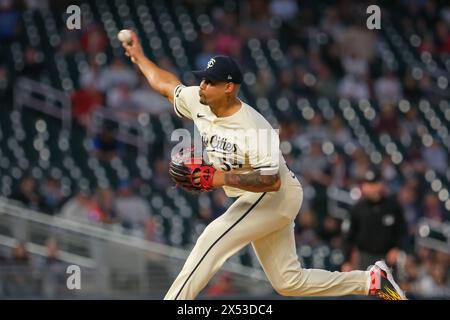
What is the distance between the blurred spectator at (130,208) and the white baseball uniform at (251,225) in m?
5.55

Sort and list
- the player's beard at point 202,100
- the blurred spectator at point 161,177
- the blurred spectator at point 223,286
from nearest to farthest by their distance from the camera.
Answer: the player's beard at point 202,100 → the blurred spectator at point 223,286 → the blurred spectator at point 161,177

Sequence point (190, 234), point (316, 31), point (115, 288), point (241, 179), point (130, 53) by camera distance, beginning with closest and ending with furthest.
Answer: point (241, 179) < point (130, 53) < point (115, 288) < point (190, 234) < point (316, 31)

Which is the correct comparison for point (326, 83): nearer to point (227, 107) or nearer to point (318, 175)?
point (318, 175)

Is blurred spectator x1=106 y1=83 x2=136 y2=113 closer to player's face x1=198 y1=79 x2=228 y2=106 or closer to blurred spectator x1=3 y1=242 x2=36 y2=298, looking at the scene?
blurred spectator x1=3 y1=242 x2=36 y2=298

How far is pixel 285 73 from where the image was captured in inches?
651

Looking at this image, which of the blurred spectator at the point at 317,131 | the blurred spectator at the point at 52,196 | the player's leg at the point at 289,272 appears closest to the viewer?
the player's leg at the point at 289,272

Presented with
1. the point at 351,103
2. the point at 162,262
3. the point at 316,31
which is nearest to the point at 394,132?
the point at 351,103

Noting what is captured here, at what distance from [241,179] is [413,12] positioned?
11496mm

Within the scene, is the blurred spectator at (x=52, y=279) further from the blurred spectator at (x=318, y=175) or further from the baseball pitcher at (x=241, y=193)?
the baseball pitcher at (x=241, y=193)

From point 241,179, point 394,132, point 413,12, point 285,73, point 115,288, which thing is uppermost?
point 413,12

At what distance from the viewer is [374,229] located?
10.8 meters

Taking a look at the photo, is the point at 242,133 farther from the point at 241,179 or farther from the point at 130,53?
the point at 130,53

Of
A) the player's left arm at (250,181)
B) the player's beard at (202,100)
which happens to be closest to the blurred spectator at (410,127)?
the player's beard at (202,100)

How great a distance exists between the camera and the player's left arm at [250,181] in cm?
762
